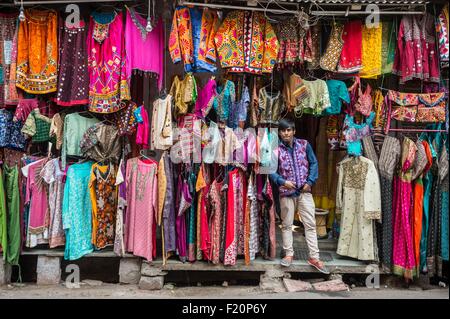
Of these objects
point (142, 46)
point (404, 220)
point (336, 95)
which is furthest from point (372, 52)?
point (142, 46)

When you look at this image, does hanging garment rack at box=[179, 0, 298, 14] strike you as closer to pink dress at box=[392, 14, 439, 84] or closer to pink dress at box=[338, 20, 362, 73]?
pink dress at box=[338, 20, 362, 73]

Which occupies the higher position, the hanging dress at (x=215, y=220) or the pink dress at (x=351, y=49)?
the pink dress at (x=351, y=49)

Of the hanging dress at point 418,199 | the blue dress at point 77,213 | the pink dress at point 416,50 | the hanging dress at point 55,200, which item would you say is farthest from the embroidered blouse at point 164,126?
the hanging dress at point 418,199

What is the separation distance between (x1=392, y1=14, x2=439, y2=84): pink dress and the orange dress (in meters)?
4.24

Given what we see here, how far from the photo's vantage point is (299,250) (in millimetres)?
6012

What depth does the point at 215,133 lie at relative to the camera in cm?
531

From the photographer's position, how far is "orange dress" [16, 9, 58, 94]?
5.35 metres

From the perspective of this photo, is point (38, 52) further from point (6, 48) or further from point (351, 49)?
point (351, 49)

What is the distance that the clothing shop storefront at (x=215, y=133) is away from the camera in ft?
17.4

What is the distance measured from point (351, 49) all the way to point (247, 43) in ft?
4.30

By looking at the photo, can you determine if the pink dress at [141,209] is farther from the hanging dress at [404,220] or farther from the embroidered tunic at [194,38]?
the hanging dress at [404,220]

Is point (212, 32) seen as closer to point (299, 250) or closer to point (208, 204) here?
point (208, 204)

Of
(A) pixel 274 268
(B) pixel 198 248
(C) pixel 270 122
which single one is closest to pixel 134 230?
(B) pixel 198 248

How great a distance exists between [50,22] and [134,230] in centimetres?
277
